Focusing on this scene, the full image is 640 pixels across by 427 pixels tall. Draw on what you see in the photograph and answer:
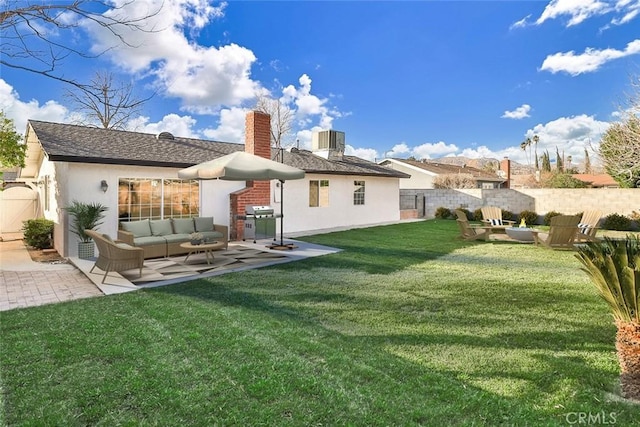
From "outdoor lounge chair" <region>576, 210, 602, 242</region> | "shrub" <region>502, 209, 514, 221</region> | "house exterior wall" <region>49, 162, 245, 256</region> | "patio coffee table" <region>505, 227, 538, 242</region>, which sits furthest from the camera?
"shrub" <region>502, 209, 514, 221</region>

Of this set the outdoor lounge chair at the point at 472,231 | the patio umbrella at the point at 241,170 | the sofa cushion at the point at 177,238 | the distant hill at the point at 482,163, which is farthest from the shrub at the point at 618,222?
the distant hill at the point at 482,163

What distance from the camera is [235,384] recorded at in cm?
352

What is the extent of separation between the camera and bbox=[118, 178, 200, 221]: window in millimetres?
11352

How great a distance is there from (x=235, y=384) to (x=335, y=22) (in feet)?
51.9

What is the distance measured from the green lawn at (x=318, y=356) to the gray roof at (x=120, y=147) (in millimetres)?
5487

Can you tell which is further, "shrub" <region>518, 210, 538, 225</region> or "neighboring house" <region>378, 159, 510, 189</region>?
"neighboring house" <region>378, 159, 510, 189</region>

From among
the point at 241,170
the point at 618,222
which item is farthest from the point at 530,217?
the point at 241,170

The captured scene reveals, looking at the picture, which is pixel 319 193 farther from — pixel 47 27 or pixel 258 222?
pixel 47 27

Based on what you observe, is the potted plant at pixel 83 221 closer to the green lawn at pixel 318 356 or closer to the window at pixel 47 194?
the window at pixel 47 194

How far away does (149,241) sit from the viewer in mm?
9883

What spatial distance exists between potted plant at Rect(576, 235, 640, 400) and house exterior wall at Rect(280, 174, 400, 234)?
13185 millimetres

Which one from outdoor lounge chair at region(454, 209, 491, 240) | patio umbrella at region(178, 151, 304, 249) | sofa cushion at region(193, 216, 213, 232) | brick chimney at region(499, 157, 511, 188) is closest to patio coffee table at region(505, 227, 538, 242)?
outdoor lounge chair at region(454, 209, 491, 240)

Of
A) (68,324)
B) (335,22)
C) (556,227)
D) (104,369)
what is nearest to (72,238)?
(68,324)

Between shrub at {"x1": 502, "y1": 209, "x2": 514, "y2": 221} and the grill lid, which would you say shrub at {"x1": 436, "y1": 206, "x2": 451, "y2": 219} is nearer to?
shrub at {"x1": 502, "y1": 209, "x2": 514, "y2": 221}
